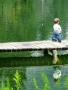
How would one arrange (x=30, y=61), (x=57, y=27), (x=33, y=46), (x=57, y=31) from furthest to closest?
(x=57, y=31)
(x=57, y=27)
(x=30, y=61)
(x=33, y=46)

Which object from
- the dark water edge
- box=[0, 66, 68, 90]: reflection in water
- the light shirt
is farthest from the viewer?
the light shirt

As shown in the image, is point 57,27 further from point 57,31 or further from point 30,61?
point 30,61

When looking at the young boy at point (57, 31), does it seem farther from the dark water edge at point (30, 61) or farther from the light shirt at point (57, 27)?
the dark water edge at point (30, 61)

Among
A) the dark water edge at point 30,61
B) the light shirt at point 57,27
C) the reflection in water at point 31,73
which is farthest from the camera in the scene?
the light shirt at point 57,27

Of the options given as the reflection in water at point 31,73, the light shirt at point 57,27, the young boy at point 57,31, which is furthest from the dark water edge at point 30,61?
the light shirt at point 57,27

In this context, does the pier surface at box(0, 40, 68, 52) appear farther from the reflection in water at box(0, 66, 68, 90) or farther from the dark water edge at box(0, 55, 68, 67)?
the reflection in water at box(0, 66, 68, 90)

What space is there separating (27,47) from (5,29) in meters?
12.3

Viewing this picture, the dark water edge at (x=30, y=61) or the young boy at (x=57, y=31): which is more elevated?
the young boy at (x=57, y=31)

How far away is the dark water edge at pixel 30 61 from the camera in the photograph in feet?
43.3

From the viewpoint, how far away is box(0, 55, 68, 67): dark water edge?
1320 centimetres

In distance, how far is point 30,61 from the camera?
44.6 feet

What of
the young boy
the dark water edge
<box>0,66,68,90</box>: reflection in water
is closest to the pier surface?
the young boy

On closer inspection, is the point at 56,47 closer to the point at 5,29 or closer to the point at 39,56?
the point at 39,56

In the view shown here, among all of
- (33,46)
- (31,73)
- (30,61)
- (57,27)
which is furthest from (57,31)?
(31,73)
